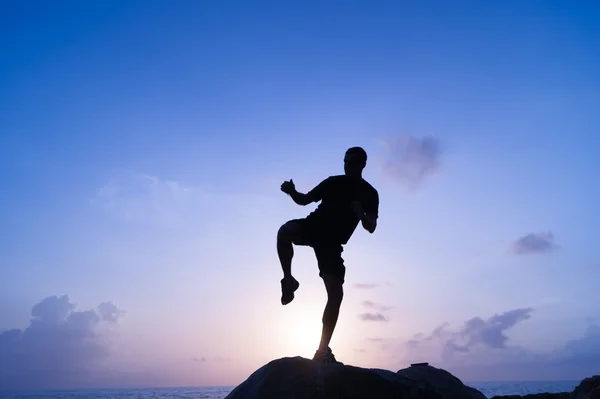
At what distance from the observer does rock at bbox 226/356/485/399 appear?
5.70 meters

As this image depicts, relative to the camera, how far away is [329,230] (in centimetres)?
680

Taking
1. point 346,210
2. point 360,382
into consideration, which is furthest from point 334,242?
point 360,382

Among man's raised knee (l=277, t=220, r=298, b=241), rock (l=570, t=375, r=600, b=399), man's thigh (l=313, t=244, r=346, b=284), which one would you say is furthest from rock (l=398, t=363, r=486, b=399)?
man's raised knee (l=277, t=220, r=298, b=241)

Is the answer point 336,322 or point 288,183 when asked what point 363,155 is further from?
point 336,322

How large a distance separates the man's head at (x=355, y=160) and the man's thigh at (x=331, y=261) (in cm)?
112

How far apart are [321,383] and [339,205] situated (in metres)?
2.39

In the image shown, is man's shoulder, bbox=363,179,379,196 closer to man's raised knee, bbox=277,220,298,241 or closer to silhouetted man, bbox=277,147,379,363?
silhouetted man, bbox=277,147,379,363

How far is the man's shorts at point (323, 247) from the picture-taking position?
6832 millimetres

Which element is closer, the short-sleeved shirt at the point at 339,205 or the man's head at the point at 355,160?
the short-sleeved shirt at the point at 339,205

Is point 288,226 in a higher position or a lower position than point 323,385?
higher

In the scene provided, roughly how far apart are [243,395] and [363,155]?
12.0ft

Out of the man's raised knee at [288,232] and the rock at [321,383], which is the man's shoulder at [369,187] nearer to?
the man's raised knee at [288,232]

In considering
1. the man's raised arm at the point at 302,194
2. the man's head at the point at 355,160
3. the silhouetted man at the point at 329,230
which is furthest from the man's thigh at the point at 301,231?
the man's head at the point at 355,160

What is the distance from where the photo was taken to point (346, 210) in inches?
270
